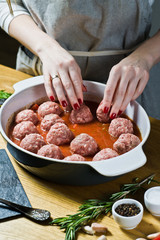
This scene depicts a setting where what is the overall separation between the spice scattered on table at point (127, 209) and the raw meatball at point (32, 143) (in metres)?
0.45

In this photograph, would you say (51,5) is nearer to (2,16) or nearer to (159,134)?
(2,16)

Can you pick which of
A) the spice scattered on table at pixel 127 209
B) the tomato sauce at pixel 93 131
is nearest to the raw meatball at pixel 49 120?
the tomato sauce at pixel 93 131

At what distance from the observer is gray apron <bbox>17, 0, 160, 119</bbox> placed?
182 centimetres

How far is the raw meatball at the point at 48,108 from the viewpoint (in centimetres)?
172

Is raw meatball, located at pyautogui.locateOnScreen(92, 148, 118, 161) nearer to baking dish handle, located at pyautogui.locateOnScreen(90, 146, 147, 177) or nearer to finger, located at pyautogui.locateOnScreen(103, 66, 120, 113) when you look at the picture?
baking dish handle, located at pyautogui.locateOnScreen(90, 146, 147, 177)

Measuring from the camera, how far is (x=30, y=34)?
188 centimetres

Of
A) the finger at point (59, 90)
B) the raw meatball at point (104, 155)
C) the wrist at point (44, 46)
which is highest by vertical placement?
the wrist at point (44, 46)

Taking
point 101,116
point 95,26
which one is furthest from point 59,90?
point 95,26

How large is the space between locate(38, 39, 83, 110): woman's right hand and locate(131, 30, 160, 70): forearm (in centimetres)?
35

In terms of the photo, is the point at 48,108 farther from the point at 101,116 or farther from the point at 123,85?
the point at 123,85

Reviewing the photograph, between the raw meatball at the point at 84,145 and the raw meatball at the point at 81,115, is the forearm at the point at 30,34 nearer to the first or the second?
the raw meatball at the point at 81,115

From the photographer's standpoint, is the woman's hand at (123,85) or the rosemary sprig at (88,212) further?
the woman's hand at (123,85)

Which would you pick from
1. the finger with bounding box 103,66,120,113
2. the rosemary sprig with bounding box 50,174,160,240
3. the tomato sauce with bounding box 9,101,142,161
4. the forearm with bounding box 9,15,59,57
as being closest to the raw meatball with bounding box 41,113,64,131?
the tomato sauce with bounding box 9,101,142,161

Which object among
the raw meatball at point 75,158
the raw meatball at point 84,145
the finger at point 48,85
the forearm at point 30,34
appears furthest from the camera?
the forearm at point 30,34
